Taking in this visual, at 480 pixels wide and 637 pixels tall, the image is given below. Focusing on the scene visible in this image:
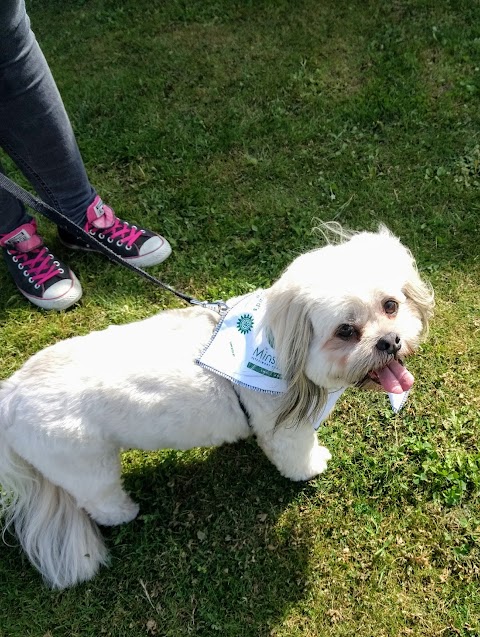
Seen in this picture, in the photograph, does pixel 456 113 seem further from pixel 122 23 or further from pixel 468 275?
pixel 122 23

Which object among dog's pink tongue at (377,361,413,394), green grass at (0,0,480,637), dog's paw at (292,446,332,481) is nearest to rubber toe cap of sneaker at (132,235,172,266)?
green grass at (0,0,480,637)

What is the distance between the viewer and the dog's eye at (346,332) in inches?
77.4

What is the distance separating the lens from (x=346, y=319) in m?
1.94

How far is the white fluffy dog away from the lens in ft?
6.44

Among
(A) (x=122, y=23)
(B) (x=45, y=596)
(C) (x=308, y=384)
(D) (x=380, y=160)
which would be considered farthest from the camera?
(A) (x=122, y=23)

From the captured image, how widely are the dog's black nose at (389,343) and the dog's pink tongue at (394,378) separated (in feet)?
0.30

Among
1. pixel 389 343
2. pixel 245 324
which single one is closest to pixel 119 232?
pixel 245 324

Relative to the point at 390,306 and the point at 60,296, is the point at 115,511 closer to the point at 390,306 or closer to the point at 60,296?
the point at 60,296

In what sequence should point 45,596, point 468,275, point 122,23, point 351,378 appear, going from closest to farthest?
point 351,378, point 45,596, point 468,275, point 122,23

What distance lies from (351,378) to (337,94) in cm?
322

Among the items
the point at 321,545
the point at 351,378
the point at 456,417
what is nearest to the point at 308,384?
the point at 351,378

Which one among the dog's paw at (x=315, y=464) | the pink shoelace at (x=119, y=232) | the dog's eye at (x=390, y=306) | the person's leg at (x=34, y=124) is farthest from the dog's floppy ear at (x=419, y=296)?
the person's leg at (x=34, y=124)

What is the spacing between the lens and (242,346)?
7.19ft

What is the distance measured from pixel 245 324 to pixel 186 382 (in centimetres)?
36
